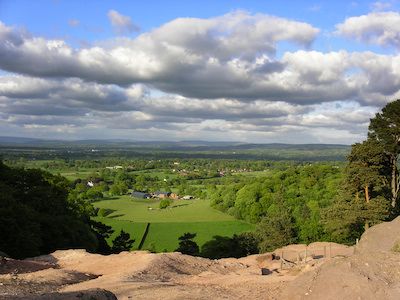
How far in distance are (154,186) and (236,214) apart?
2261 inches

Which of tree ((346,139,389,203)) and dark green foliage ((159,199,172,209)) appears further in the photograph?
dark green foliage ((159,199,172,209))

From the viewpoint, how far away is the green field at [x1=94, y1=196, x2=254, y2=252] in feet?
199

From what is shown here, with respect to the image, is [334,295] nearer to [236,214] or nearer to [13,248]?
[13,248]

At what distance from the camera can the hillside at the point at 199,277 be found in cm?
1473

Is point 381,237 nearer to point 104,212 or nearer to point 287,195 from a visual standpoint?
point 287,195

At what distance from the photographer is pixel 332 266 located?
15672 mm

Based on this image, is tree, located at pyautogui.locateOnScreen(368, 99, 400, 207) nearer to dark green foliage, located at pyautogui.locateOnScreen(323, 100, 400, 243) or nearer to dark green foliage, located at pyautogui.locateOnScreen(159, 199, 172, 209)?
dark green foliage, located at pyautogui.locateOnScreen(323, 100, 400, 243)

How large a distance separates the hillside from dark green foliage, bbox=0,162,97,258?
12.1 feet

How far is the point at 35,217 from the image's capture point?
32781mm

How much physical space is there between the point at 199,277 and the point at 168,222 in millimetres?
50539

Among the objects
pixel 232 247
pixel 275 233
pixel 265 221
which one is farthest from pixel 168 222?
pixel 275 233

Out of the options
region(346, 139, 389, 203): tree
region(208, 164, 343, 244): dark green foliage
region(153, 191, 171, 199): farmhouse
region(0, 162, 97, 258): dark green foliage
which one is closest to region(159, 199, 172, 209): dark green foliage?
region(208, 164, 343, 244): dark green foliage

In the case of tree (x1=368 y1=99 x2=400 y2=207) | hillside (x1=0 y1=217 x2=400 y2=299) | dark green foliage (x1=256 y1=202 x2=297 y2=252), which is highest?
tree (x1=368 y1=99 x2=400 y2=207)

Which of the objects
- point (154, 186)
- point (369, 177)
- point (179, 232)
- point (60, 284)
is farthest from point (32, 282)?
point (154, 186)
